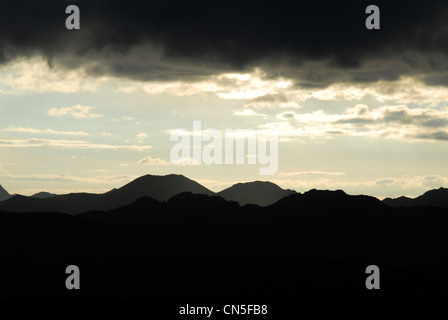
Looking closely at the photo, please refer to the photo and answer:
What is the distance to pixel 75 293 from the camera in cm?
17712

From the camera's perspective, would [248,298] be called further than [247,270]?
No

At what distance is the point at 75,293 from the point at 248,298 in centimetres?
5516

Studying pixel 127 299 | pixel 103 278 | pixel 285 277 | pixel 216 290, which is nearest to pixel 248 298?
pixel 216 290

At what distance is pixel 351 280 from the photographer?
630 ft

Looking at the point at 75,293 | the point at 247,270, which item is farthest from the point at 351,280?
the point at 75,293

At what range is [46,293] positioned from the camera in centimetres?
17700
